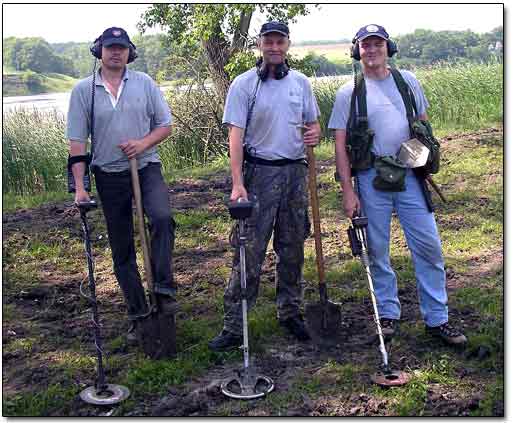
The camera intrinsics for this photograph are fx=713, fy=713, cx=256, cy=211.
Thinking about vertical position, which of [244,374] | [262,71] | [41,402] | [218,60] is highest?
[218,60]

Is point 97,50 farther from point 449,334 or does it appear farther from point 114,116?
point 449,334

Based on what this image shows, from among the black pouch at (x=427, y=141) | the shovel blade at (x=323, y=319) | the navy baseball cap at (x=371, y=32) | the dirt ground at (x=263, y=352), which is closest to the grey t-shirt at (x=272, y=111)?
the navy baseball cap at (x=371, y=32)

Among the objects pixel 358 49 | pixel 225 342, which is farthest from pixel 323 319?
pixel 358 49

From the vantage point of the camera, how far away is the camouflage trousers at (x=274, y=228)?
185 inches

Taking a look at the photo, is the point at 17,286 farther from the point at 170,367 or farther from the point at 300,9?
the point at 300,9

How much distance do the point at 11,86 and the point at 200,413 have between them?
14.5 meters

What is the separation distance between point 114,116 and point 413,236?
215cm

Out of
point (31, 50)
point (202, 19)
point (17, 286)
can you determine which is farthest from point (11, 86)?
point (17, 286)

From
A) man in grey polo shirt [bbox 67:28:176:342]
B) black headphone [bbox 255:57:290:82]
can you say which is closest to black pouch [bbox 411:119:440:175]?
black headphone [bbox 255:57:290:82]

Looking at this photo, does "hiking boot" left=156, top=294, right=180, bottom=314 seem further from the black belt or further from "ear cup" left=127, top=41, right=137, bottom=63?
"ear cup" left=127, top=41, right=137, bottom=63

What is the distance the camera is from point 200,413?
413 centimetres

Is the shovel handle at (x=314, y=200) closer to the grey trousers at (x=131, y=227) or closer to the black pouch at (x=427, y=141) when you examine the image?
the black pouch at (x=427, y=141)

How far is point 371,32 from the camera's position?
177 inches

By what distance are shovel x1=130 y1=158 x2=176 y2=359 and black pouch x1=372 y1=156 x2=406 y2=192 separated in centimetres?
159
